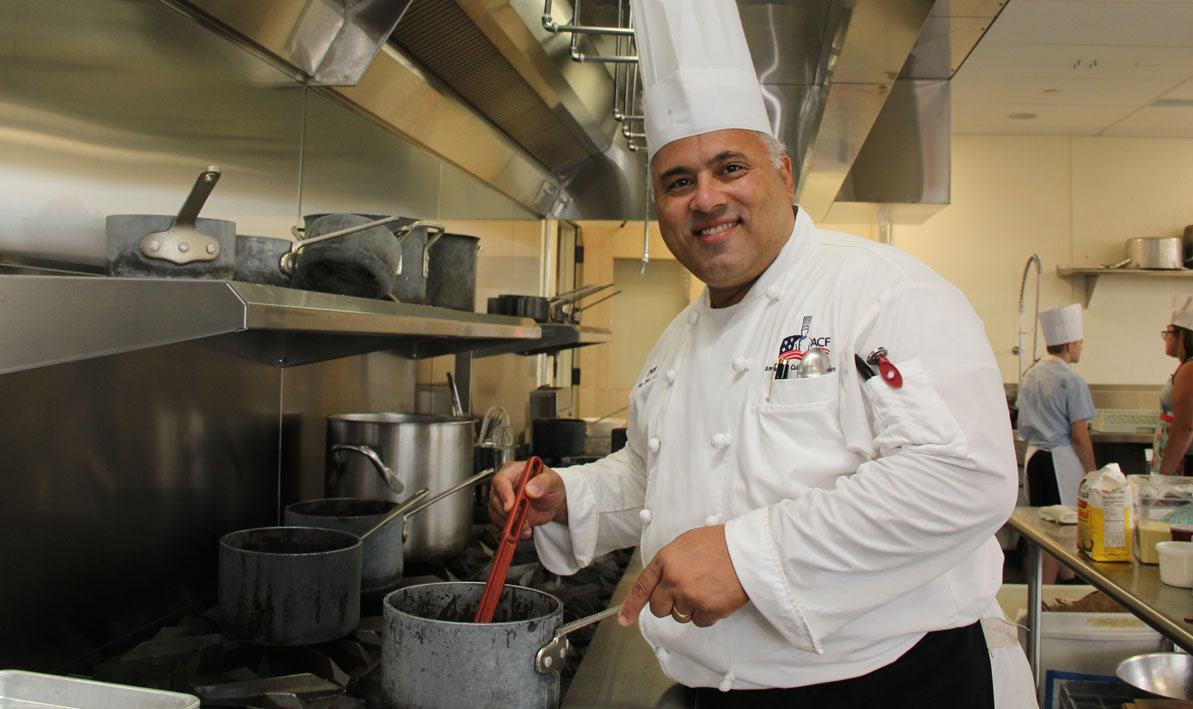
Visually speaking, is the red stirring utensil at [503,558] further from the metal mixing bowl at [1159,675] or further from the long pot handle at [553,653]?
the metal mixing bowl at [1159,675]

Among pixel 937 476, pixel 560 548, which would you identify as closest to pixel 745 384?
pixel 937 476

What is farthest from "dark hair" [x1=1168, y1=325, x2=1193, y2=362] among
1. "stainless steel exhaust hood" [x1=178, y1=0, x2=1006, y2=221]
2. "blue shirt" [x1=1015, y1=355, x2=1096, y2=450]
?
"stainless steel exhaust hood" [x1=178, y1=0, x2=1006, y2=221]

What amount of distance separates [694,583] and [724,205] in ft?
1.57

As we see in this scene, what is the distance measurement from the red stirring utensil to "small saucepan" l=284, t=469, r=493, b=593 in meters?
0.30

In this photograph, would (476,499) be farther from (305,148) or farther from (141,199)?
(141,199)

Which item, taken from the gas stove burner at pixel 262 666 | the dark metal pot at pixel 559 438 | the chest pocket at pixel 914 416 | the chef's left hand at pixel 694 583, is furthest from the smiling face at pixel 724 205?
the dark metal pot at pixel 559 438

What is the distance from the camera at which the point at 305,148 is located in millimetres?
1849

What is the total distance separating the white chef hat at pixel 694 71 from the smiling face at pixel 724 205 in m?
0.03

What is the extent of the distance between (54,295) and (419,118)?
172cm

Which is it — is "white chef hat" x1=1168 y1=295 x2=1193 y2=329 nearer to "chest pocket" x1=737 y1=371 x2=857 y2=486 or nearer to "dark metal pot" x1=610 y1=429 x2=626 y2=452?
"dark metal pot" x1=610 y1=429 x2=626 y2=452

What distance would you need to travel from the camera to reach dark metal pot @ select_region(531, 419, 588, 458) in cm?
297

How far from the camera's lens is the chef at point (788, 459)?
0.96m

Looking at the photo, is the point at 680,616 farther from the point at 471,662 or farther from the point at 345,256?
the point at 345,256

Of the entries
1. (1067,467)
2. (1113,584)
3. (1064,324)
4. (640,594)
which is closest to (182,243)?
(640,594)
